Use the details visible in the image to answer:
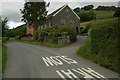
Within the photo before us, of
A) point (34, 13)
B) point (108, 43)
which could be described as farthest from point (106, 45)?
point (34, 13)

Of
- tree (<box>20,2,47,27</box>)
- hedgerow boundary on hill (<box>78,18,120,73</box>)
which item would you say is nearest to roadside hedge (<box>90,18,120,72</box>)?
hedgerow boundary on hill (<box>78,18,120,73</box>)

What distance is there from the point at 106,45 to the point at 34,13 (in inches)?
1481

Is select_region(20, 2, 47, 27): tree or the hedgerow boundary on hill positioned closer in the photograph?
the hedgerow boundary on hill

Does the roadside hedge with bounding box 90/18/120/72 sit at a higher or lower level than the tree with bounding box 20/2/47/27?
lower

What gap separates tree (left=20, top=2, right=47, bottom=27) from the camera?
46.9 m

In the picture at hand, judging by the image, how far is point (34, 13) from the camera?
1847 inches

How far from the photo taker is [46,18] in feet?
167

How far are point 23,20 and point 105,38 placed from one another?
3972cm

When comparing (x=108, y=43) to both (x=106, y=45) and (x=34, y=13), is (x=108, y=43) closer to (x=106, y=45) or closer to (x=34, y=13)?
(x=106, y=45)

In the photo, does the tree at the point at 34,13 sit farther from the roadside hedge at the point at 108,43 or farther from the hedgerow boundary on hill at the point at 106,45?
the roadside hedge at the point at 108,43

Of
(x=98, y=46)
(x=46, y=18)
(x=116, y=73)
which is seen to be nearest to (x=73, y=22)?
(x=46, y=18)

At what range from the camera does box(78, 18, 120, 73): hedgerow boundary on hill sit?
9867mm

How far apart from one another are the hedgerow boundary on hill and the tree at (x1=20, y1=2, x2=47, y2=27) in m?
34.7

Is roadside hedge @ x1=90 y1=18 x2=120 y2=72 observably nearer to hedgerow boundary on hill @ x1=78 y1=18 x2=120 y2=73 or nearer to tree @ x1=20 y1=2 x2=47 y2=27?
hedgerow boundary on hill @ x1=78 y1=18 x2=120 y2=73
